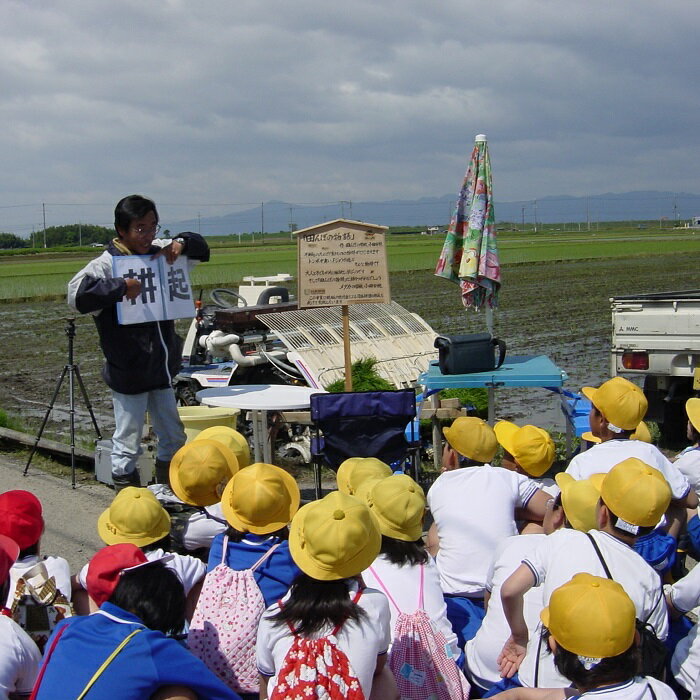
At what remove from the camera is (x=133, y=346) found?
18.7 feet

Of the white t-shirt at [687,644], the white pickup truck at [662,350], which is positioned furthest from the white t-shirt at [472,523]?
the white pickup truck at [662,350]

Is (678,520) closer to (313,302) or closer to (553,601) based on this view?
(553,601)

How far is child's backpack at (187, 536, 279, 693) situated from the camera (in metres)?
3.20

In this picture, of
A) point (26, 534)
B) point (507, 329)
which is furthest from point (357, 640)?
point (507, 329)

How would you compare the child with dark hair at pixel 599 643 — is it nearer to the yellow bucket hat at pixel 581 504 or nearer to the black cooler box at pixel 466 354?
the yellow bucket hat at pixel 581 504

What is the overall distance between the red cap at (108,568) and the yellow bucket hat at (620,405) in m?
2.71

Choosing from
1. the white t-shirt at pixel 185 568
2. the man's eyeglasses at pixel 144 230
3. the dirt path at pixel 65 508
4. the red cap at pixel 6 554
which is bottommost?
the dirt path at pixel 65 508

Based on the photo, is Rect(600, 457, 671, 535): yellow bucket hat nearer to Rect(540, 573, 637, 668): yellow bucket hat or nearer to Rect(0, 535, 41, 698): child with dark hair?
Rect(540, 573, 637, 668): yellow bucket hat

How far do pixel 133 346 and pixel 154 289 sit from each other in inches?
15.6

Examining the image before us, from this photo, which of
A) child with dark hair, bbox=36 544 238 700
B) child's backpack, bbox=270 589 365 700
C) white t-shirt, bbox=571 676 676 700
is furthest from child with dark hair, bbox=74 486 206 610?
white t-shirt, bbox=571 676 676 700

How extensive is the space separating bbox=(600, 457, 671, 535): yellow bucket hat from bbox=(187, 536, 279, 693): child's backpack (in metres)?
1.37

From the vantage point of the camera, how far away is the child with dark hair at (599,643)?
2.39m

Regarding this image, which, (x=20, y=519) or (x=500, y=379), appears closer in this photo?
(x=20, y=519)

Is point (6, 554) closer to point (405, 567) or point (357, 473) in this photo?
point (405, 567)
